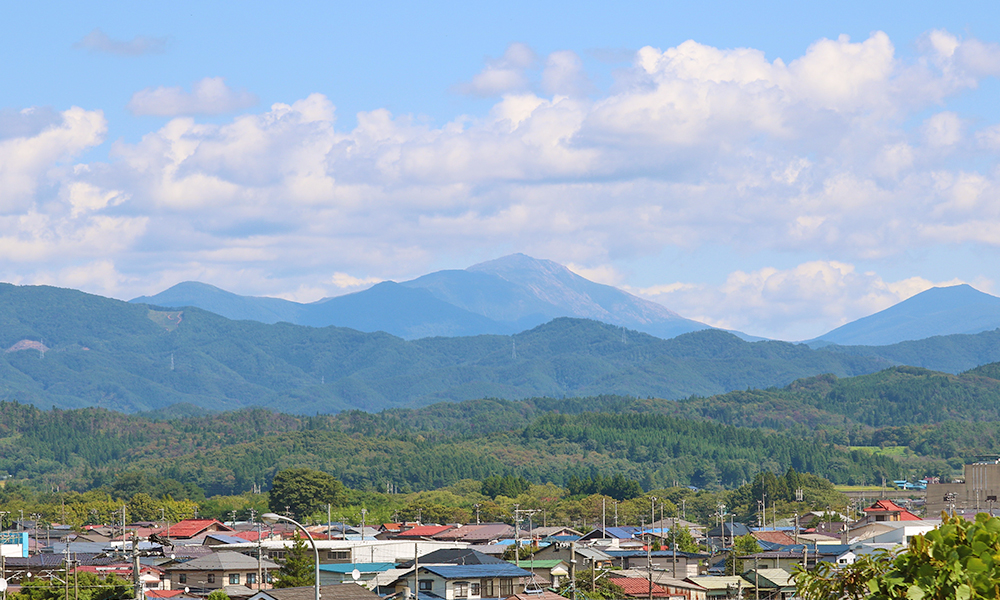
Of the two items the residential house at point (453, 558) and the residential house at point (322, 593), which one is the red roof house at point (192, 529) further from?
the residential house at point (322, 593)


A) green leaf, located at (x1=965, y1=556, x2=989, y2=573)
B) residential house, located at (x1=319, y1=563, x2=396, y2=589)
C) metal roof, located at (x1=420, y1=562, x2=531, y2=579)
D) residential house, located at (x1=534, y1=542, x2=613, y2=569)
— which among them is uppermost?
green leaf, located at (x1=965, y1=556, x2=989, y2=573)

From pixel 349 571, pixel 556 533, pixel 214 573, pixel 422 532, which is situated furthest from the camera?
pixel 422 532

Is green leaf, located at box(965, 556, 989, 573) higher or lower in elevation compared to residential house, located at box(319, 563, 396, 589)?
higher

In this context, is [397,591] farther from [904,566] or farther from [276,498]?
[276,498]

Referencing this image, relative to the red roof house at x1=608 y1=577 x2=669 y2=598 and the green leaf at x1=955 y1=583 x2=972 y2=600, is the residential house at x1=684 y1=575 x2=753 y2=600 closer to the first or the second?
the red roof house at x1=608 y1=577 x2=669 y2=598

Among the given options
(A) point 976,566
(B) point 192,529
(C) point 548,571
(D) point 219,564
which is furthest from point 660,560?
(A) point 976,566

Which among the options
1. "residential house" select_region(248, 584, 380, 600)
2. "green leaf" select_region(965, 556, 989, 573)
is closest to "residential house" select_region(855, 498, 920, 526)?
"residential house" select_region(248, 584, 380, 600)

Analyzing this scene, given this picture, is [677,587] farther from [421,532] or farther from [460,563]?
[421,532]

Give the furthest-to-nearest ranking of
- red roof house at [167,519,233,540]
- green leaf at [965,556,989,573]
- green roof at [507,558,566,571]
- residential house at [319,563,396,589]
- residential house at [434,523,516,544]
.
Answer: red roof house at [167,519,233,540] < residential house at [434,523,516,544] < green roof at [507,558,566,571] < residential house at [319,563,396,589] < green leaf at [965,556,989,573]

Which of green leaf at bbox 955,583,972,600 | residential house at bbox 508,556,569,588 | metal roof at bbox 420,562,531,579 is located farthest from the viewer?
residential house at bbox 508,556,569,588

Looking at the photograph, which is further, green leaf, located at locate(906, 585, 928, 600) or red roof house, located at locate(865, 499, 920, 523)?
red roof house, located at locate(865, 499, 920, 523)

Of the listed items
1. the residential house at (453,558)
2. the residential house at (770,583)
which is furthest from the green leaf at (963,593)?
the residential house at (453,558)

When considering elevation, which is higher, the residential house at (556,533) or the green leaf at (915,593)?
the green leaf at (915,593)

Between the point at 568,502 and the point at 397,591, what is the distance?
9174 cm
